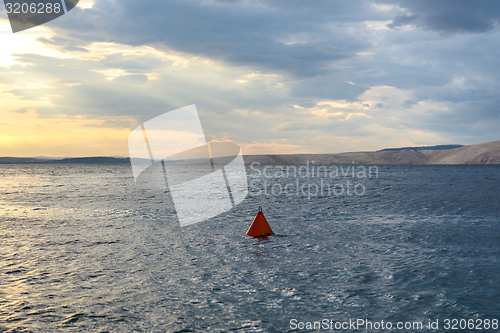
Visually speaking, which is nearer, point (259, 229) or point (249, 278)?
point (249, 278)

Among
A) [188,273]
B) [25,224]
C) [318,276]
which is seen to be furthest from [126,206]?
[318,276]

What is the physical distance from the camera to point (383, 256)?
38.9 ft

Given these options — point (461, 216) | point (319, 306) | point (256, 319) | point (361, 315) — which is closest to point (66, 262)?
point (256, 319)

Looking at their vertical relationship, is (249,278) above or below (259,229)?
below

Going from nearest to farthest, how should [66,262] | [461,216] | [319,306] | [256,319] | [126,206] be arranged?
[256,319]
[319,306]
[66,262]
[461,216]
[126,206]

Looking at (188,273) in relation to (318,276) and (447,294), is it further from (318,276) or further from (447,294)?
(447,294)

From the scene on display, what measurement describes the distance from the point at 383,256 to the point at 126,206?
20586 mm

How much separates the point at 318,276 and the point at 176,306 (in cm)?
382

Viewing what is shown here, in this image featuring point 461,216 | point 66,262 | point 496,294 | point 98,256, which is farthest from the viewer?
point 461,216

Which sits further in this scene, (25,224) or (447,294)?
(25,224)

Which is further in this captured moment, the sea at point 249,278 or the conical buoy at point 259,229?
the conical buoy at point 259,229

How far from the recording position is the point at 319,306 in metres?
7.52

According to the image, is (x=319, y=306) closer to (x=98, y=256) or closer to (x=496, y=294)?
(x=496, y=294)

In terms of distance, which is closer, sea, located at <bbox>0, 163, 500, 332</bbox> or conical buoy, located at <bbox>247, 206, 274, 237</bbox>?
sea, located at <bbox>0, 163, 500, 332</bbox>
